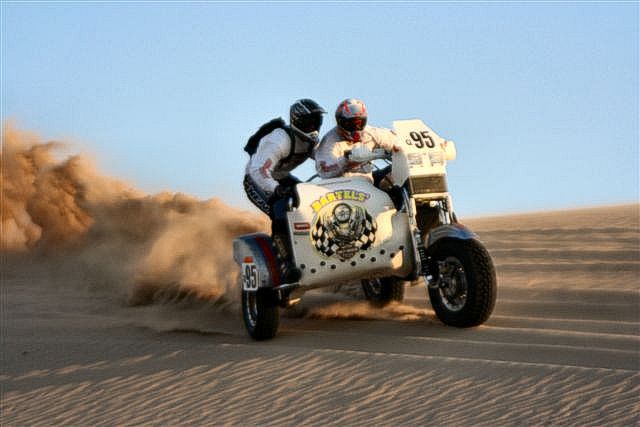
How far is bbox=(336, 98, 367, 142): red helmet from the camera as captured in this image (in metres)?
9.48

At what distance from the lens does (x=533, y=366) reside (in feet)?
24.9

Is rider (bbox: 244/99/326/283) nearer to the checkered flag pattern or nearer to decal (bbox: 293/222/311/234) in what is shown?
decal (bbox: 293/222/311/234)

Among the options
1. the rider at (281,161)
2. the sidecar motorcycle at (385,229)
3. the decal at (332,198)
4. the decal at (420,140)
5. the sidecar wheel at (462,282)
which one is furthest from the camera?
the rider at (281,161)

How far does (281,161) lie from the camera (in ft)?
33.1

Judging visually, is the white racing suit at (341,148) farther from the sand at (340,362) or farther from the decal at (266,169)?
the sand at (340,362)

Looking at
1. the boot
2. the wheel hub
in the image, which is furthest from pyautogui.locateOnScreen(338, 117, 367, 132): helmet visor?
the wheel hub

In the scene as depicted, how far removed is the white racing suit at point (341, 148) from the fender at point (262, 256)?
86 centimetres

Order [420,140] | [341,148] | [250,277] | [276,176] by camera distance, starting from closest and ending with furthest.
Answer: [420,140] → [250,277] → [341,148] → [276,176]

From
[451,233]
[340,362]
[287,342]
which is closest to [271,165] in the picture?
[287,342]

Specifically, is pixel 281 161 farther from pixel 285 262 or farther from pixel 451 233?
pixel 451 233

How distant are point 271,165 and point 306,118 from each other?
57cm

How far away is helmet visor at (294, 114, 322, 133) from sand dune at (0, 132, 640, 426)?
1.98 meters

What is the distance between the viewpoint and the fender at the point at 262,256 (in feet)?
31.0

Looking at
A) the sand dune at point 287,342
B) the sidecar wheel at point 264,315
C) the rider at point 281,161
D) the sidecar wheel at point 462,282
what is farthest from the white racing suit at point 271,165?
Answer: the sidecar wheel at point 462,282
